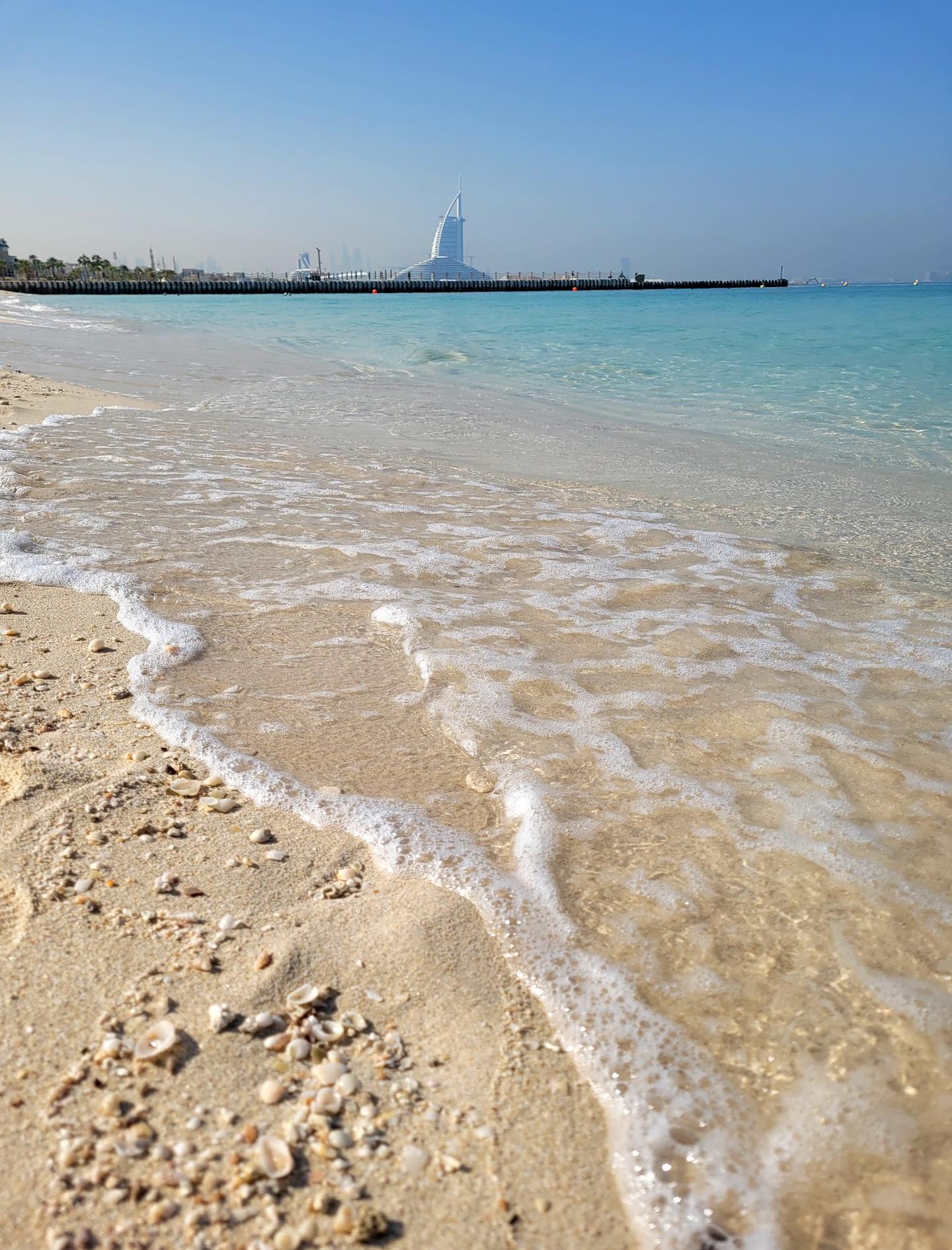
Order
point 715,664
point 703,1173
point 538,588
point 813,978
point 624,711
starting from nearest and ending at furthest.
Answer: point 703,1173
point 813,978
point 624,711
point 715,664
point 538,588

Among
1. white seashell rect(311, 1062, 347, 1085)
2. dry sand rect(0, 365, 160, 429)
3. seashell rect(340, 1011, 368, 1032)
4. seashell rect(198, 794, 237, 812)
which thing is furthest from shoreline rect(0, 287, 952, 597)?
white seashell rect(311, 1062, 347, 1085)

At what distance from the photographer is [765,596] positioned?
486cm

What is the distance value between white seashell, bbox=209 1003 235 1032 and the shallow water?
26.8 inches

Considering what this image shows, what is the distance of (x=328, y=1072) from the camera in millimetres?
1726

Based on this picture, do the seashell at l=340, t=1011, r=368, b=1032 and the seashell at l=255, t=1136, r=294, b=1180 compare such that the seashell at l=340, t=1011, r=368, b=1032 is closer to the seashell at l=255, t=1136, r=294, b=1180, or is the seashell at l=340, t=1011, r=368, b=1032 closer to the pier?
the seashell at l=255, t=1136, r=294, b=1180

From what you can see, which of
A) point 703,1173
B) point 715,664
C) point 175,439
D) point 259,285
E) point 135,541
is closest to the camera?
point 703,1173

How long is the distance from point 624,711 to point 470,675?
2.19 feet

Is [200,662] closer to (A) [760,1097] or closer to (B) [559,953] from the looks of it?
(B) [559,953]

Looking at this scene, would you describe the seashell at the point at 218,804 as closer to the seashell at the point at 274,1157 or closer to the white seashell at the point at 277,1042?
the white seashell at the point at 277,1042

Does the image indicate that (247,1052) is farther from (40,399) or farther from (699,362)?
(699,362)

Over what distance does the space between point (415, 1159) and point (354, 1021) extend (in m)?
0.35

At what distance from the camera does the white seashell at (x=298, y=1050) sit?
1.76 m

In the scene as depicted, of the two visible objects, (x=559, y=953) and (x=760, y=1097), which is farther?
(x=559, y=953)

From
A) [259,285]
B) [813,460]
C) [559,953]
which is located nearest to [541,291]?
[259,285]
